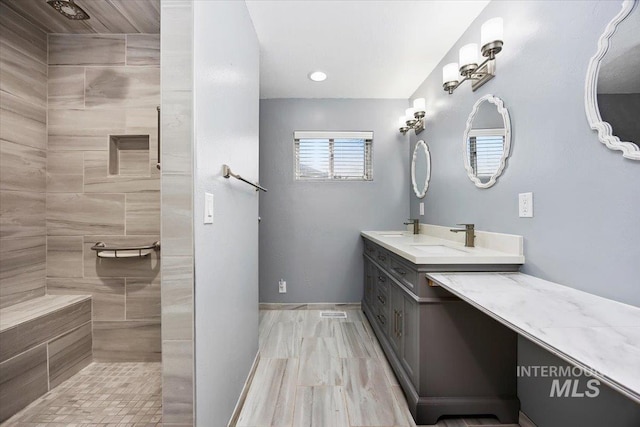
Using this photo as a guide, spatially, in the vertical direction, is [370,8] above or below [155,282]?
above

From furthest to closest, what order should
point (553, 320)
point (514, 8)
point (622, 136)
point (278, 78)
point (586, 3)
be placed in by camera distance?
point (278, 78)
point (514, 8)
point (586, 3)
point (622, 136)
point (553, 320)

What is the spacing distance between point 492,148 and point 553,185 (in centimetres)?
53

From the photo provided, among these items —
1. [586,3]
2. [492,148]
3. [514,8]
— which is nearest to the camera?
[586,3]

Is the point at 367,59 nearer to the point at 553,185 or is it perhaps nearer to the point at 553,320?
the point at 553,185

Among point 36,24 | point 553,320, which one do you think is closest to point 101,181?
point 36,24

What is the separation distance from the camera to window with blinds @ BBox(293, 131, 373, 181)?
327cm

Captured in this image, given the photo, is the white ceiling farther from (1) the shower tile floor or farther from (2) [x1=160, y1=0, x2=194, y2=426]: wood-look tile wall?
(1) the shower tile floor

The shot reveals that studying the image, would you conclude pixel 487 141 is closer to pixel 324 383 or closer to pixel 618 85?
pixel 618 85

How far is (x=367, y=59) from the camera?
2436mm

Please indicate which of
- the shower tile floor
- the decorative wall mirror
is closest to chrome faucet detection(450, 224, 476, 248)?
the decorative wall mirror

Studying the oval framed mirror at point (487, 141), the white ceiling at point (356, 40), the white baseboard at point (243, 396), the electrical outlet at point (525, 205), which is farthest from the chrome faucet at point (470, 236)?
the white baseboard at point (243, 396)

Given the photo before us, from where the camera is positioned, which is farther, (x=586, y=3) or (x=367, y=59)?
(x=367, y=59)

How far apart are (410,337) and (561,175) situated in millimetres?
1112

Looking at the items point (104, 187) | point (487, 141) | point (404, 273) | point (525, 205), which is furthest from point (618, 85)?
point (104, 187)
